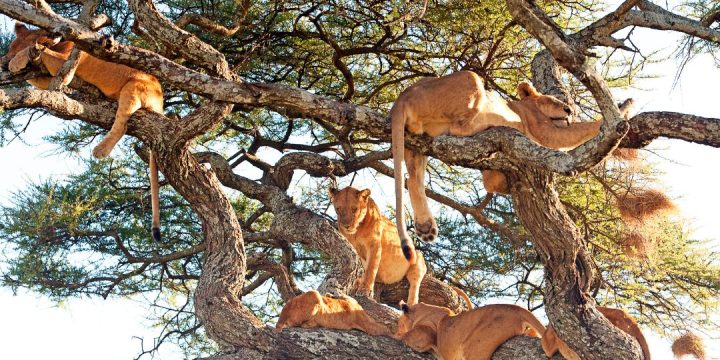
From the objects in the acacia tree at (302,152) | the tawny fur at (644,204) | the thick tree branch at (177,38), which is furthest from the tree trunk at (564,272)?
the thick tree branch at (177,38)

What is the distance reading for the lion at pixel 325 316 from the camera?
7396mm

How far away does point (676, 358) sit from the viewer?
283 inches

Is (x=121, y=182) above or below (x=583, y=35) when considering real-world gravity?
above

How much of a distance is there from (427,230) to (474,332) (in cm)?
90

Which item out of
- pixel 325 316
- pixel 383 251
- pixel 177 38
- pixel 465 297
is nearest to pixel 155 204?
pixel 177 38

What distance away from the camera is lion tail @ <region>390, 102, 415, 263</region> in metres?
6.85

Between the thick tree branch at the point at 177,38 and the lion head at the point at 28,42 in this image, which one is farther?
the lion head at the point at 28,42

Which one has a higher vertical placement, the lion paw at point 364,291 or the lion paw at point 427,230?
the lion paw at point 364,291

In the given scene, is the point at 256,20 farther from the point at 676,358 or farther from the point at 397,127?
the point at 676,358

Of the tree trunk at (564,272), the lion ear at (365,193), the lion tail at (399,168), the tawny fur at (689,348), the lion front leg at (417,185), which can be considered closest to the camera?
the tree trunk at (564,272)

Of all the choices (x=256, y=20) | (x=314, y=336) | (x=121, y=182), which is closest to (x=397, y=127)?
(x=314, y=336)

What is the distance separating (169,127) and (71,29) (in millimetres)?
1446

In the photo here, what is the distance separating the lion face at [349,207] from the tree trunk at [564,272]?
2479 millimetres

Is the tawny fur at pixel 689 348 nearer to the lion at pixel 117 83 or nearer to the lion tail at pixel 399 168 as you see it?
the lion tail at pixel 399 168
